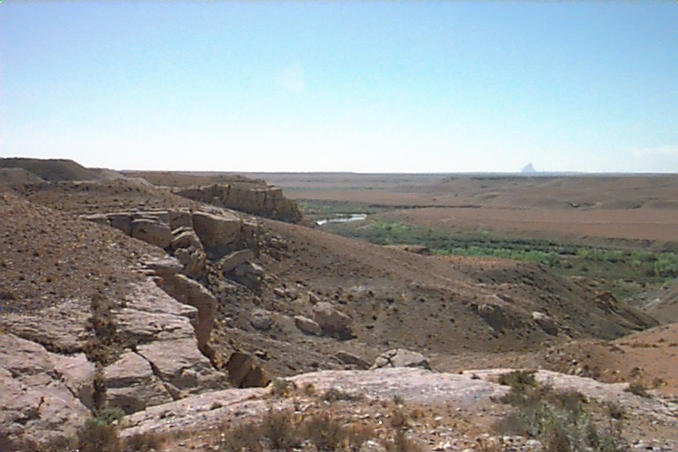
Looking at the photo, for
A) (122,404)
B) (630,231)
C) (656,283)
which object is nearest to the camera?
(122,404)

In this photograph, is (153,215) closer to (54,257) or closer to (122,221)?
(122,221)

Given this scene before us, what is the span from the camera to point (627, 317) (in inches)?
1136

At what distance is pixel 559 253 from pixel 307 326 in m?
38.6

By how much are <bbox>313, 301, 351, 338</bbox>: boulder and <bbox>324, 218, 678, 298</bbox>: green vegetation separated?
23647 mm

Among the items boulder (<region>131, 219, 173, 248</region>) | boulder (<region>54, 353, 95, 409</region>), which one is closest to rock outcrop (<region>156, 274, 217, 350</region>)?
boulder (<region>131, 219, 173, 248</region>)

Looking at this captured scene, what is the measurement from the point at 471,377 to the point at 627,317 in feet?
71.1

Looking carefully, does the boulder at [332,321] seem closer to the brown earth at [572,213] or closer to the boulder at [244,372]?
the boulder at [244,372]

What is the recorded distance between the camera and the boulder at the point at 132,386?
26.7 ft

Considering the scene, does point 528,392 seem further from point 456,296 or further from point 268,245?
point 268,245

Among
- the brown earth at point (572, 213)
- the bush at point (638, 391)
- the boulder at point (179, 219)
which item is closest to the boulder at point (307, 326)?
the boulder at point (179, 219)

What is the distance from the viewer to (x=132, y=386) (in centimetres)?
846

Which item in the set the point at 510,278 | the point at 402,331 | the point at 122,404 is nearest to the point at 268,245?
the point at 402,331

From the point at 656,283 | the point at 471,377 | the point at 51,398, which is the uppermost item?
the point at 51,398

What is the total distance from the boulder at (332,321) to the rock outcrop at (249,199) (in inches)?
456
